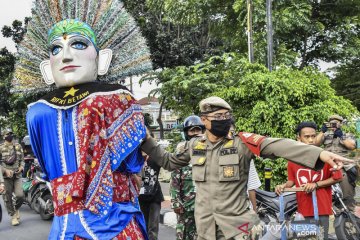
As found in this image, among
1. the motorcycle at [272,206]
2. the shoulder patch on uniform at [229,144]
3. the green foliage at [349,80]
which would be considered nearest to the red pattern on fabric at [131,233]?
the shoulder patch on uniform at [229,144]

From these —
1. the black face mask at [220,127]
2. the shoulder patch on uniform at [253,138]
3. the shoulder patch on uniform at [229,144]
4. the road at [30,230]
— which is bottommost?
the road at [30,230]

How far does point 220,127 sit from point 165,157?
1.46 feet

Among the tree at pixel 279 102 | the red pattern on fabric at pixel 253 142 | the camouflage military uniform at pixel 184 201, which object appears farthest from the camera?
the tree at pixel 279 102

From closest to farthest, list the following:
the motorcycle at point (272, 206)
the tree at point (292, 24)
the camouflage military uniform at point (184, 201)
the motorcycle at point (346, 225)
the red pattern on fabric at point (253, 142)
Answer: the red pattern on fabric at point (253, 142)
the camouflage military uniform at point (184, 201)
the motorcycle at point (346, 225)
the motorcycle at point (272, 206)
the tree at point (292, 24)

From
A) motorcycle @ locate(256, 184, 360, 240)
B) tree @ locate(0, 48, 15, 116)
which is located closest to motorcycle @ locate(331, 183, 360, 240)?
motorcycle @ locate(256, 184, 360, 240)

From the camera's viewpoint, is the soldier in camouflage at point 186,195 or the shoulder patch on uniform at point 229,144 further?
the soldier in camouflage at point 186,195

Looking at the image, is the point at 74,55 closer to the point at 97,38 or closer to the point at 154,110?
the point at 97,38

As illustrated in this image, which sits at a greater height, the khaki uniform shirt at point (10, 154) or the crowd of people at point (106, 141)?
the crowd of people at point (106, 141)

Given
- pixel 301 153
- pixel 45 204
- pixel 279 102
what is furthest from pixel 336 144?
pixel 45 204

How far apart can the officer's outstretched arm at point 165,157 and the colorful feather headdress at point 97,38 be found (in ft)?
1.67

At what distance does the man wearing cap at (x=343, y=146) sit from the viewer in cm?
571

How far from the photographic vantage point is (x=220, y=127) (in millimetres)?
3023

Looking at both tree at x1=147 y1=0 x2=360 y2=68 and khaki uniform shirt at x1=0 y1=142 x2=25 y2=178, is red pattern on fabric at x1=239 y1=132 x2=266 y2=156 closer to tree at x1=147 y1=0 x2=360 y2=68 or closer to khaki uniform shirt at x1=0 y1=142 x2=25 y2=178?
khaki uniform shirt at x1=0 y1=142 x2=25 y2=178

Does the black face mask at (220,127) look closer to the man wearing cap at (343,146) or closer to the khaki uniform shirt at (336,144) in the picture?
the man wearing cap at (343,146)
